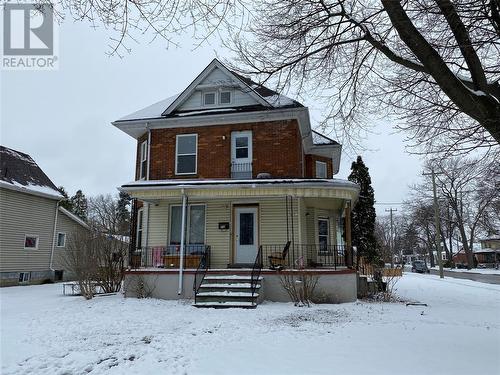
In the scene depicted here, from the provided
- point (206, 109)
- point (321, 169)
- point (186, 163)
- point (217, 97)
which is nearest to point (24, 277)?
point (186, 163)

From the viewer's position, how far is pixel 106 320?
360 inches

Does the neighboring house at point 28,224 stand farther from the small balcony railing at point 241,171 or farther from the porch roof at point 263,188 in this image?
the small balcony railing at point 241,171

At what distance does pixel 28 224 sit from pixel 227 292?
13.9 metres

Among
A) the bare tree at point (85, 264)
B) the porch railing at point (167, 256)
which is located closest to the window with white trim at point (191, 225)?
the porch railing at point (167, 256)

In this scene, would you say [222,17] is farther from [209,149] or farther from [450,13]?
[209,149]

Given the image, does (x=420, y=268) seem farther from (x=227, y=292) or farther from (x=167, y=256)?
(x=227, y=292)

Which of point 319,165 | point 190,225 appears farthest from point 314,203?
point 190,225

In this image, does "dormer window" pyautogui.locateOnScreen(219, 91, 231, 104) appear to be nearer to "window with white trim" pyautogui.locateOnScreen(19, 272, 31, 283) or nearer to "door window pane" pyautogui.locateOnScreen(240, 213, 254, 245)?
"door window pane" pyautogui.locateOnScreen(240, 213, 254, 245)

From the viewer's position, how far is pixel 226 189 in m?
13.4

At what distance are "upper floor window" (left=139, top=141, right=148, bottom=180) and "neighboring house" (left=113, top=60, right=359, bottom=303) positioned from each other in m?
0.04

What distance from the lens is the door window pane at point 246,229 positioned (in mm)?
14952

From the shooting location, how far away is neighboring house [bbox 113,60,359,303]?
1358cm

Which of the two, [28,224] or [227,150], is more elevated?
[227,150]

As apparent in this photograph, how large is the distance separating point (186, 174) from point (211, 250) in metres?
3.24
